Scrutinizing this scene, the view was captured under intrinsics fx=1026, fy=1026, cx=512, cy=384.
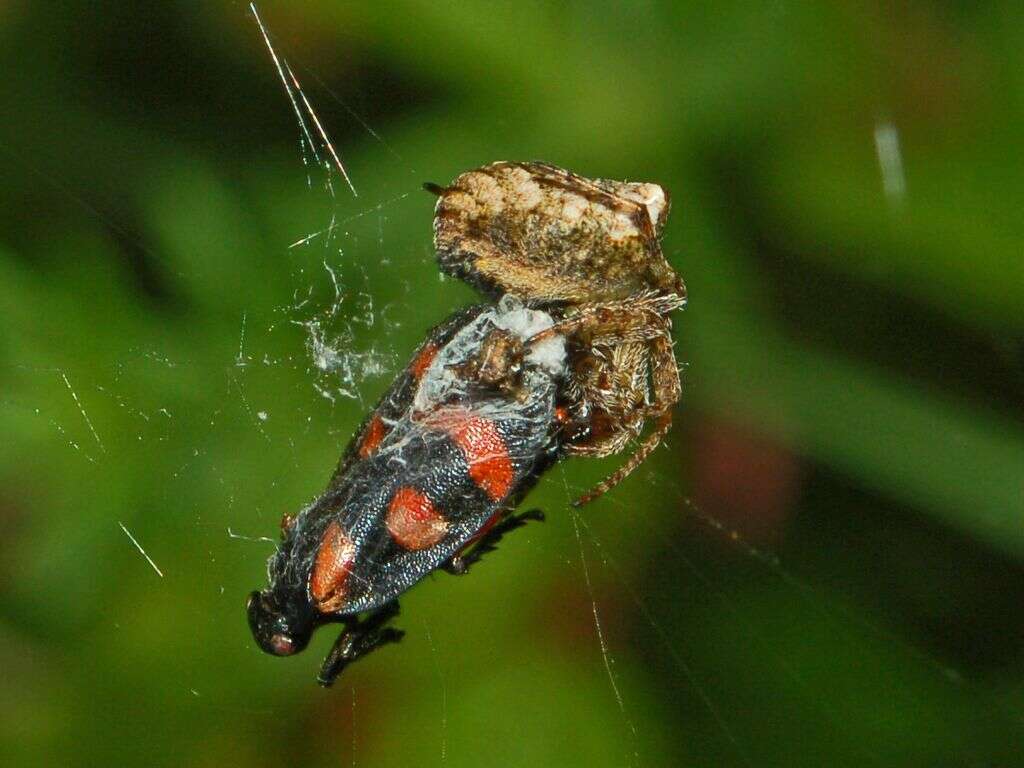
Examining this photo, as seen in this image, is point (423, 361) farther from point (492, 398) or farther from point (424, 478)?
point (424, 478)

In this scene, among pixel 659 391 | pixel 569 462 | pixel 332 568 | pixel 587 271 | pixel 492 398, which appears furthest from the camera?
pixel 569 462

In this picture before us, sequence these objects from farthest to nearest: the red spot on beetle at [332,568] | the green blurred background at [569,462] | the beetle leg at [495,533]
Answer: the green blurred background at [569,462] → the beetle leg at [495,533] → the red spot on beetle at [332,568]

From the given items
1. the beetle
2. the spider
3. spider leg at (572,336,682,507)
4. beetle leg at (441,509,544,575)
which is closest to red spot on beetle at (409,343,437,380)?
the beetle

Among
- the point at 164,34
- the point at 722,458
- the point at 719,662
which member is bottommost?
the point at 719,662

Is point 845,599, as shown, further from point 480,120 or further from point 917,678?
point 480,120

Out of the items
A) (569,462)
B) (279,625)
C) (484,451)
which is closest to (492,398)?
(484,451)

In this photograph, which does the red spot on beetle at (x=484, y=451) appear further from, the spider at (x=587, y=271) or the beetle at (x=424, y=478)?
the spider at (x=587, y=271)

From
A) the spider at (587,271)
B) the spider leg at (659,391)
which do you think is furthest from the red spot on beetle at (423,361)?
the spider leg at (659,391)

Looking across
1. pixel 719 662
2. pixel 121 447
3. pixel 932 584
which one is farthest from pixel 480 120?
pixel 932 584
